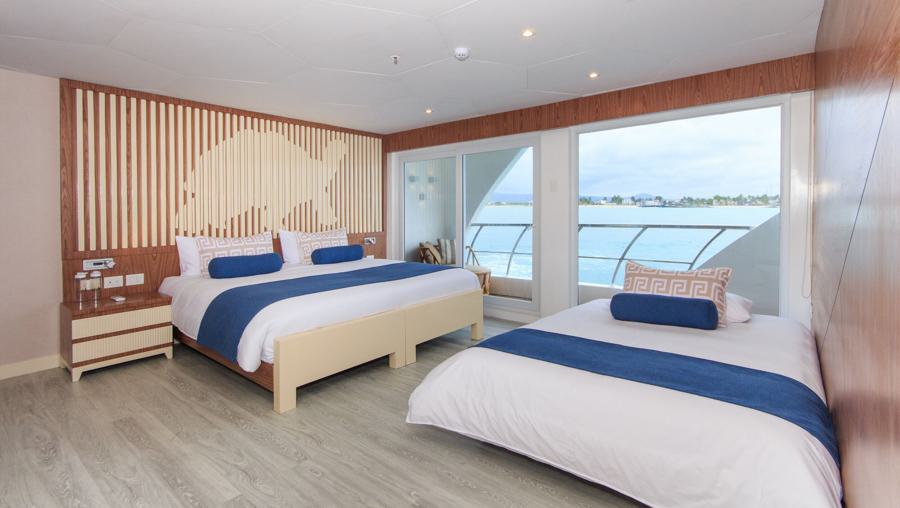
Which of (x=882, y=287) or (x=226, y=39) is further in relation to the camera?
(x=226, y=39)

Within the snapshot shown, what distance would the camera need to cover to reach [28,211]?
352 cm

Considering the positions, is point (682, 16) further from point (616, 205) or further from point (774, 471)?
point (774, 471)

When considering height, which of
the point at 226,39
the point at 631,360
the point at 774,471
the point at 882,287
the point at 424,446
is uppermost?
the point at 226,39

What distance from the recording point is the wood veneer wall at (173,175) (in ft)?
12.4

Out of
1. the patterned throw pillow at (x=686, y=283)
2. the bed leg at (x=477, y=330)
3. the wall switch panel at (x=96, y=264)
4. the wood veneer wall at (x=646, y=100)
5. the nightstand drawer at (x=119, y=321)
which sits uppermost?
the wood veneer wall at (x=646, y=100)

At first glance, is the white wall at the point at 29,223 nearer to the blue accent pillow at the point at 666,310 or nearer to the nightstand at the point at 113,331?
the nightstand at the point at 113,331

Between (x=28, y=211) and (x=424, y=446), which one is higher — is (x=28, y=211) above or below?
above

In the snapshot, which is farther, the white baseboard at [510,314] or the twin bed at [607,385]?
the white baseboard at [510,314]

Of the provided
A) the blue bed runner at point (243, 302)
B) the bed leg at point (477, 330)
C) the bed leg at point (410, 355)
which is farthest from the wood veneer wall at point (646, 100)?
the bed leg at point (410, 355)

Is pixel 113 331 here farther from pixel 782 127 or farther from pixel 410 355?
pixel 782 127

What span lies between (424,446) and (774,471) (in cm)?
157

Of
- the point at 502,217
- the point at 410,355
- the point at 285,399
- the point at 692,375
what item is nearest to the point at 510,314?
the point at 502,217

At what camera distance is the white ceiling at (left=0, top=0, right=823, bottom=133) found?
8.32 feet

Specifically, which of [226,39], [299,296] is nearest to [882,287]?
[299,296]
